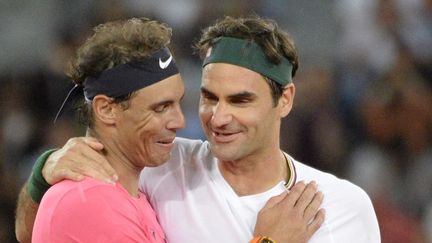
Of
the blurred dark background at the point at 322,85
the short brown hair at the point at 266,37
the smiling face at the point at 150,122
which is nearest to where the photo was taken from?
the smiling face at the point at 150,122

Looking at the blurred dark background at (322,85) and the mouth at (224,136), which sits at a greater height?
the mouth at (224,136)

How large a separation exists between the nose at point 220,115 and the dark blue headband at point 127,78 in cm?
25

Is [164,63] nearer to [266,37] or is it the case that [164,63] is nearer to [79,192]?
[266,37]

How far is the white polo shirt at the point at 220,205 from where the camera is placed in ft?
11.5

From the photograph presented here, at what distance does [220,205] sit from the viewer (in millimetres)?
3586

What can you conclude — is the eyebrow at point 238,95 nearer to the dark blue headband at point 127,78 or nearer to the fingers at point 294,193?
the dark blue headband at point 127,78

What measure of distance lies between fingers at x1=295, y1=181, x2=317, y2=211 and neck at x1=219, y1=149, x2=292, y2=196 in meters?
0.15

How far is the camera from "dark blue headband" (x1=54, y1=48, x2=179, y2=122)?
10.9 ft

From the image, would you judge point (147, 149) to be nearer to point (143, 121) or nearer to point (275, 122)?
point (143, 121)

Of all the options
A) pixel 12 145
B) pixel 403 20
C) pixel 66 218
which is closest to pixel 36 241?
pixel 66 218

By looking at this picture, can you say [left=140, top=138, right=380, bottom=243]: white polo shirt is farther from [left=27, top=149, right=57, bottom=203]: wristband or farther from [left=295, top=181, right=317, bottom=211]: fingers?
[left=27, top=149, right=57, bottom=203]: wristband

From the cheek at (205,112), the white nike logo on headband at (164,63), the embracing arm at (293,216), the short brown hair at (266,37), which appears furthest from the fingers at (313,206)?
the white nike logo on headband at (164,63)

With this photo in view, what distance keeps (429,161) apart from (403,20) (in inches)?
44.2

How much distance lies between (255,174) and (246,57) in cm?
48
